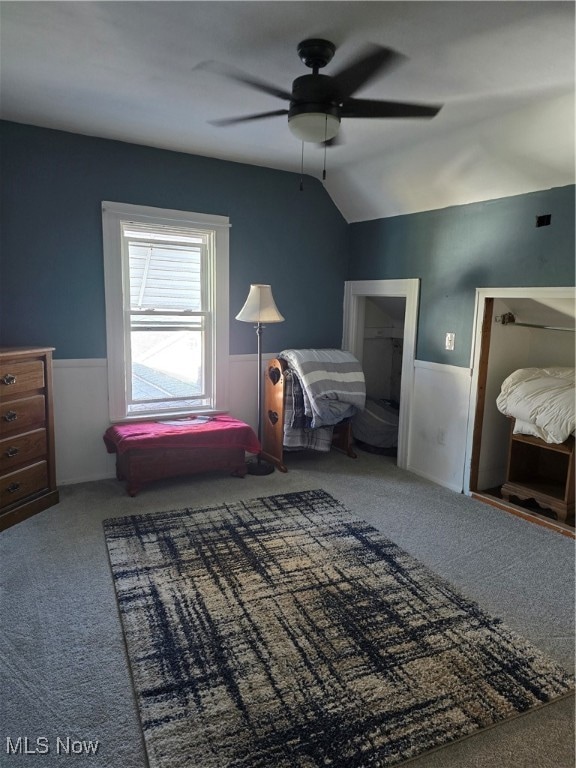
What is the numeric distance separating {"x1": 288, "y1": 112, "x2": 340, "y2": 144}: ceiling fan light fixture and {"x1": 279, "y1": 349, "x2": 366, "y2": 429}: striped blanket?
216cm

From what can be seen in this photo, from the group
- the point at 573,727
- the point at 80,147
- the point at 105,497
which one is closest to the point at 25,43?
the point at 80,147

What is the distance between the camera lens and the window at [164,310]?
12.9 ft

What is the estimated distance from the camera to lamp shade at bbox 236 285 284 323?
3967 millimetres

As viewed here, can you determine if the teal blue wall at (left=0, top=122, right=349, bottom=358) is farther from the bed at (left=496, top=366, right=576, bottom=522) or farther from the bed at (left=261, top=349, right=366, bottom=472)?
the bed at (left=496, top=366, right=576, bottom=522)

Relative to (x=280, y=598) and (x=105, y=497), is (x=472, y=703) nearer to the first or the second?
(x=280, y=598)

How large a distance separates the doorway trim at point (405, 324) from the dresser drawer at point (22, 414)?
282 cm

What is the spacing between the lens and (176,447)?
12.5 feet

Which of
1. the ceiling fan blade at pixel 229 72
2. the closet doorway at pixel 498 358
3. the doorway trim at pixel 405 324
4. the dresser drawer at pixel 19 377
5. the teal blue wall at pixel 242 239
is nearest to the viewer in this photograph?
the ceiling fan blade at pixel 229 72

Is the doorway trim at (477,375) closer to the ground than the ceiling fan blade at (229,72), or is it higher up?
closer to the ground

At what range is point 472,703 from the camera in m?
1.85

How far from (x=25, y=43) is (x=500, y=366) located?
137 inches

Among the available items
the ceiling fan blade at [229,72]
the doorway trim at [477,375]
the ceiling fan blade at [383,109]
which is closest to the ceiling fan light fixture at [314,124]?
the ceiling fan blade at [383,109]

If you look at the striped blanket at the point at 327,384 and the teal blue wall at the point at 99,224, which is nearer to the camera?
the teal blue wall at the point at 99,224

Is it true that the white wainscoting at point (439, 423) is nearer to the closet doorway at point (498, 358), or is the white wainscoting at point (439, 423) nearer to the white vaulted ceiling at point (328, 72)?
the closet doorway at point (498, 358)
